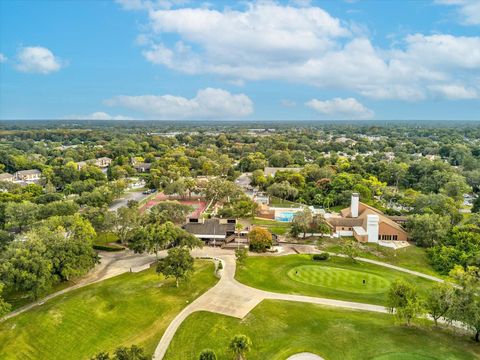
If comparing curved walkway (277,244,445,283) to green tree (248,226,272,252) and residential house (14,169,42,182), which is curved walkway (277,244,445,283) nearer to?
green tree (248,226,272,252)

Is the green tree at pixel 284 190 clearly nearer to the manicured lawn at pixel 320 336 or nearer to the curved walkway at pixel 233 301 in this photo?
the curved walkway at pixel 233 301

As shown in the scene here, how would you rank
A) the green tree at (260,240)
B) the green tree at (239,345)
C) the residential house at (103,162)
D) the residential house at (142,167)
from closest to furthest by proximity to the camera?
the green tree at (239,345) → the green tree at (260,240) → the residential house at (142,167) → the residential house at (103,162)

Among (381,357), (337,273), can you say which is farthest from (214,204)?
(381,357)

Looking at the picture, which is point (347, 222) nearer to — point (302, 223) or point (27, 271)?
point (302, 223)

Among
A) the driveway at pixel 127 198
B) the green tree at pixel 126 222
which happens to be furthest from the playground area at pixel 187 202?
the green tree at pixel 126 222

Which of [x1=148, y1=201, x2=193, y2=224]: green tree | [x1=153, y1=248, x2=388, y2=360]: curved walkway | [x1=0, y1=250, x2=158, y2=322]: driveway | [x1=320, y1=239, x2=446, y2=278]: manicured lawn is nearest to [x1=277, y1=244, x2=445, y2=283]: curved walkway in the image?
[x1=320, y1=239, x2=446, y2=278]: manicured lawn

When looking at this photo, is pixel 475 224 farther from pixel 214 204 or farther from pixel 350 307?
pixel 214 204

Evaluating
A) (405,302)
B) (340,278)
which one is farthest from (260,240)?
(405,302)
